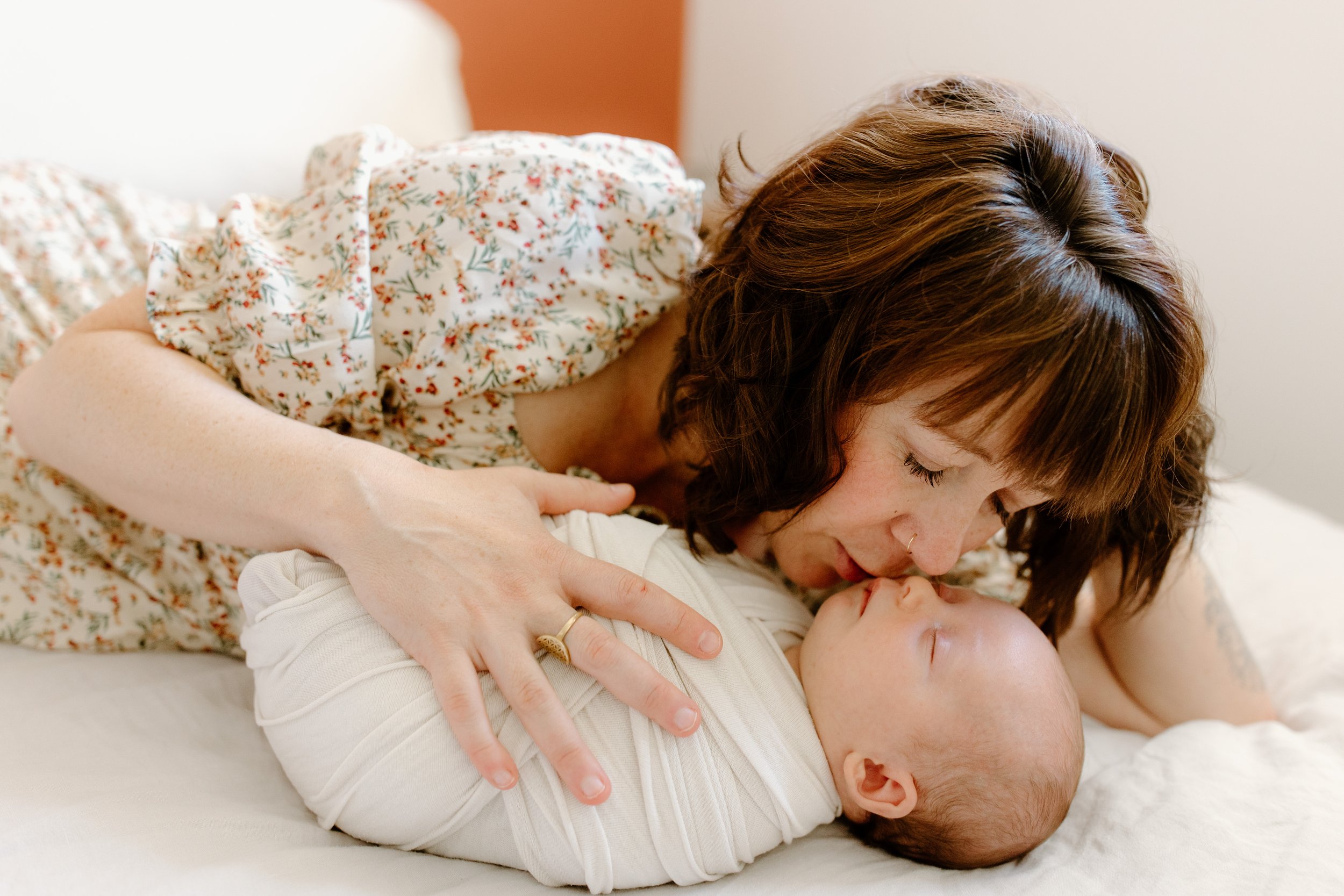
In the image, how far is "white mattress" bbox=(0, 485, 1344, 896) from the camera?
0.81 meters

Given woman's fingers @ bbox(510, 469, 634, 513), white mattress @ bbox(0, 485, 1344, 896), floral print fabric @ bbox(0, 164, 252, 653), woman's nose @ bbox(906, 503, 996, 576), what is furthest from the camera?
floral print fabric @ bbox(0, 164, 252, 653)

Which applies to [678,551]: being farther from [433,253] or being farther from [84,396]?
[84,396]

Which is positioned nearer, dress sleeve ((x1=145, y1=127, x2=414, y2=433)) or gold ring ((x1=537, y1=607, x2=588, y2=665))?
gold ring ((x1=537, y1=607, x2=588, y2=665))

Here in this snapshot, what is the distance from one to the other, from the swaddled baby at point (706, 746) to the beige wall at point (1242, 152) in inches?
35.4

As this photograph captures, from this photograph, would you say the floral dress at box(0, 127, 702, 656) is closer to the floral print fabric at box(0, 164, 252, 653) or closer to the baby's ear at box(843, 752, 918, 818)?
the floral print fabric at box(0, 164, 252, 653)

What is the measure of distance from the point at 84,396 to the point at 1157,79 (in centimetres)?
185

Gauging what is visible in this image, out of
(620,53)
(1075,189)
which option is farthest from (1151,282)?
(620,53)

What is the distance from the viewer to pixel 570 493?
1054 mm

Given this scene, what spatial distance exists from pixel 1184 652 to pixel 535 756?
822mm

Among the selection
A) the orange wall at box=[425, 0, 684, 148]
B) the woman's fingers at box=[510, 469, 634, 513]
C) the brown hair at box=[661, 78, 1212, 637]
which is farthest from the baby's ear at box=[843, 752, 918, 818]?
the orange wall at box=[425, 0, 684, 148]

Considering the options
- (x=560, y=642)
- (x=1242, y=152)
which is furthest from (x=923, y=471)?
(x=1242, y=152)

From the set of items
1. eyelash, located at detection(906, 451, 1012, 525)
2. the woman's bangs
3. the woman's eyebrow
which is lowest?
eyelash, located at detection(906, 451, 1012, 525)

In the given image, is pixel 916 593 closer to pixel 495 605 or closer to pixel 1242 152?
pixel 495 605

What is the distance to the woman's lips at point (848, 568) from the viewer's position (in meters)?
1.06
